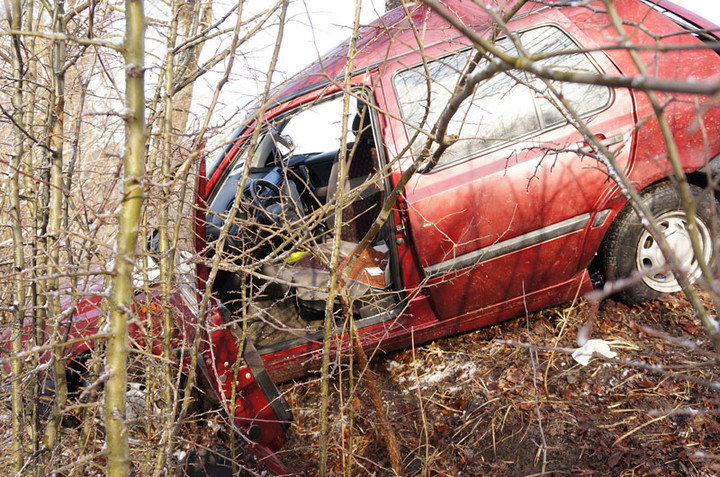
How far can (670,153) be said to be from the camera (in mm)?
964

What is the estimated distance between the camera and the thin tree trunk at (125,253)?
100 centimetres

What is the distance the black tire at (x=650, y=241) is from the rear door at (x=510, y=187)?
21cm

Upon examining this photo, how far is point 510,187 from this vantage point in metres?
2.77

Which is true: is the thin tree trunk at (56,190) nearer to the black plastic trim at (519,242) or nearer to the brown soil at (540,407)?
the brown soil at (540,407)

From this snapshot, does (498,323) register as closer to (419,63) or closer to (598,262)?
(598,262)

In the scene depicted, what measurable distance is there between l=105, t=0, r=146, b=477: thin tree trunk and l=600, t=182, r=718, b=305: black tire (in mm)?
2723

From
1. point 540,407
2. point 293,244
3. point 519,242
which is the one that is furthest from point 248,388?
point 519,242

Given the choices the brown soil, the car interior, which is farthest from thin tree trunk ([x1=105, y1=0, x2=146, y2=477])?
the car interior

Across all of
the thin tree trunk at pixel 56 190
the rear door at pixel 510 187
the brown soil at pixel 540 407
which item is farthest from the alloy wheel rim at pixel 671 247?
the thin tree trunk at pixel 56 190

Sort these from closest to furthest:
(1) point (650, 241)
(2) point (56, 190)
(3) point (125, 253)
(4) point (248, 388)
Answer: (3) point (125, 253), (2) point (56, 190), (4) point (248, 388), (1) point (650, 241)

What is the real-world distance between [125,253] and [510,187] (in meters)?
2.20

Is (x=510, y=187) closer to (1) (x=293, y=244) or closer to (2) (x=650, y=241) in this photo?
(2) (x=650, y=241)

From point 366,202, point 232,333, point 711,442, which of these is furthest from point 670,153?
point 366,202

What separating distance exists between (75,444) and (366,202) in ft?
7.59
